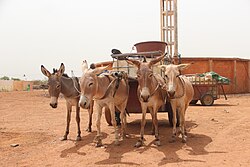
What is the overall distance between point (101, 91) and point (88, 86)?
525mm

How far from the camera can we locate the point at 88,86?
5.63 metres

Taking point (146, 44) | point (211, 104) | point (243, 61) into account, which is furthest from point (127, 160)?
point (243, 61)

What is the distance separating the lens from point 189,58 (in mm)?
20391

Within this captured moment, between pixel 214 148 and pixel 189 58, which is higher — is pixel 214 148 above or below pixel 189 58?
below

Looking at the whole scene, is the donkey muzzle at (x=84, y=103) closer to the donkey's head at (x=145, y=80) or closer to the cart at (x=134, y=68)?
the donkey's head at (x=145, y=80)

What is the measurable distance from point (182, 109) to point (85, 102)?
2524mm

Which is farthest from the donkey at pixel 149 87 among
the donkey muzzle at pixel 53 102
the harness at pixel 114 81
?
the donkey muzzle at pixel 53 102

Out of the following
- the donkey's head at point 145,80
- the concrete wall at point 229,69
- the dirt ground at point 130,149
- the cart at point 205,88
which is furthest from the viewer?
the concrete wall at point 229,69

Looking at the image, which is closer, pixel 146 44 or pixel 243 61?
pixel 146 44

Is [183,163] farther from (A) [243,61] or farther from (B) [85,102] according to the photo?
(A) [243,61]

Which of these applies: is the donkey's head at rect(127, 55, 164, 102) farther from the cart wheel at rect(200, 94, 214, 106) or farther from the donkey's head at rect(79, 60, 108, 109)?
the cart wheel at rect(200, 94, 214, 106)

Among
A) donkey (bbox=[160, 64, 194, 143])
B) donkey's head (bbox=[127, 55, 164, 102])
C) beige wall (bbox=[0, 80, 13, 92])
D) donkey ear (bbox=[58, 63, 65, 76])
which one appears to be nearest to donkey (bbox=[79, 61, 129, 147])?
donkey ear (bbox=[58, 63, 65, 76])

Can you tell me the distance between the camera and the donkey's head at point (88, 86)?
5497 millimetres

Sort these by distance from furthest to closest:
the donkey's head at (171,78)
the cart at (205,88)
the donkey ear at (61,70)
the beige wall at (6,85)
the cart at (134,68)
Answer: the beige wall at (6,85) < the cart at (205,88) < the cart at (134,68) < the donkey ear at (61,70) < the donkey's head at (171,78)
